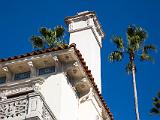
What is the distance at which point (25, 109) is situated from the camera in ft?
41.4

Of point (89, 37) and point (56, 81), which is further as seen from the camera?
point (89, 37)

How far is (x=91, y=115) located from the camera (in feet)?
61.3

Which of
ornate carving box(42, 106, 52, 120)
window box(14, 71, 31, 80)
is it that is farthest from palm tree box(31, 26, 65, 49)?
ornate carving box(42, 106, 52, 120)

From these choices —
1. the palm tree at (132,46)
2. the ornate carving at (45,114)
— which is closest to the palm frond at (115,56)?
the palm tree at (132,46)

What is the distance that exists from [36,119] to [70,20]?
45.3 feet

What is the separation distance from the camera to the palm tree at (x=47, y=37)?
28.0 m

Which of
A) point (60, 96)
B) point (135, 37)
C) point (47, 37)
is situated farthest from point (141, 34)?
point (60, 96)

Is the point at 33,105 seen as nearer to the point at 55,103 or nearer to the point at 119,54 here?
the point at 55,103

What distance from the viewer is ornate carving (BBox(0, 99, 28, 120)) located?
12655mm

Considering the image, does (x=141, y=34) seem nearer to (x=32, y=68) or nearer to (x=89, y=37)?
(x=89, y=37)

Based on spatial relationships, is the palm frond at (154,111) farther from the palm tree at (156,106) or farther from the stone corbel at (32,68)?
the stone corbel at (32,68)

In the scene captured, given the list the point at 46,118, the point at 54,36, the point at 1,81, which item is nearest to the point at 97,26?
the point at 54,36

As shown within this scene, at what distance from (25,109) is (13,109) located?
437 millimetres

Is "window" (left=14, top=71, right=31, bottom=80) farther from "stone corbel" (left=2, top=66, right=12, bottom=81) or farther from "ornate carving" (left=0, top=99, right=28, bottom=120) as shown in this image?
"ornate carving" (left=0, top=99, right=28, bottom=120)
